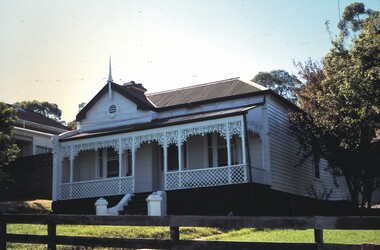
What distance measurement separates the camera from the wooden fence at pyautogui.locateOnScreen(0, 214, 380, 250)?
759cm

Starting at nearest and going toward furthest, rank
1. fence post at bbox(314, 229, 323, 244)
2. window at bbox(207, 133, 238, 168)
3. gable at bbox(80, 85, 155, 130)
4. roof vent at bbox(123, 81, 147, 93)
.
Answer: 1. fence post at bbox(314, 229, 323, 244)
2. window at bbox(207, 133, 238, 168)
3. gable at bbox(80, 85, 155, 130)
4. roof vent at bbox(123, 81, 147, 93)

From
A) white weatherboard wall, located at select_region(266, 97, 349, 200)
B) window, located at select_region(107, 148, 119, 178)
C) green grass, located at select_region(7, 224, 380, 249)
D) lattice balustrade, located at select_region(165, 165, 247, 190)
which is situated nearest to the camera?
green grass, located at select_region(7, 224, 380, 249)

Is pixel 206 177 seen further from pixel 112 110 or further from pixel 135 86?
pixel 135 86

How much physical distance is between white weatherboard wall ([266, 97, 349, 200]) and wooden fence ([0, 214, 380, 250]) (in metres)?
15.7

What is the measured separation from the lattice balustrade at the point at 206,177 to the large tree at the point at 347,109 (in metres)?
4.74

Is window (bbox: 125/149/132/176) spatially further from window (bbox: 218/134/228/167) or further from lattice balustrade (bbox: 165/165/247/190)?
window (bbox: 218/134/228/167)

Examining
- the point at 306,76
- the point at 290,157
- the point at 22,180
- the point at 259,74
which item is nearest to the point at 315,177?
the point at 290,157

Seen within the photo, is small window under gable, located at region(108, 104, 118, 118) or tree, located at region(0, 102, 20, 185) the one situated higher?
small window under gable, located at region(108, 104, 118, 118)

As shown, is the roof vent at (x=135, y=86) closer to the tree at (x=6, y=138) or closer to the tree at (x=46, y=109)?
the tree at (x=6, y=138)

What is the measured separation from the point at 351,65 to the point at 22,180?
21590mm

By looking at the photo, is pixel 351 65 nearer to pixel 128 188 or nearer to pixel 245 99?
pixel 245 99

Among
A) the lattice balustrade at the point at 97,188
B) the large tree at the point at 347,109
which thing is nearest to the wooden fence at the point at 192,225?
the large tree at the point at 347,109

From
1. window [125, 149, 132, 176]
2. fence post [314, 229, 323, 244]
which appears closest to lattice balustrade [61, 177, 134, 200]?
window [125, 149, 132, 176]

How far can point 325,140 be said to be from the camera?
2445cm
